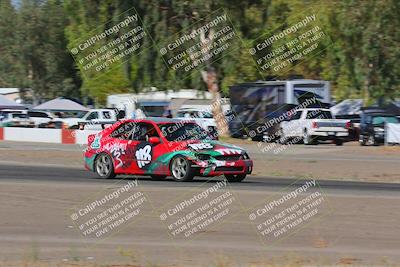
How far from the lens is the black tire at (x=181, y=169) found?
20281mm

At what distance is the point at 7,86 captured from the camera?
294ft

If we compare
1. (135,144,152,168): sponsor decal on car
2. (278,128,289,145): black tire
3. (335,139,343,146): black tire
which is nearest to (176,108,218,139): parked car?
(278,128,289,145): black tire

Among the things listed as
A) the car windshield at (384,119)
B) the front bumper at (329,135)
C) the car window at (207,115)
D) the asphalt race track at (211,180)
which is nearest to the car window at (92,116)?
the car window at (207,115)

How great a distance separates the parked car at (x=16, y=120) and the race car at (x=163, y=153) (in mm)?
31809

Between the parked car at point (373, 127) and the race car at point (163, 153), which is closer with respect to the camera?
the race car at point (163, 153)

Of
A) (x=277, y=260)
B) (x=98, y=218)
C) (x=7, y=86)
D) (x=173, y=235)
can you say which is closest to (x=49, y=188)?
(x=98, y=218)

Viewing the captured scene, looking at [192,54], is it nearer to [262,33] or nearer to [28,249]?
[262,33]

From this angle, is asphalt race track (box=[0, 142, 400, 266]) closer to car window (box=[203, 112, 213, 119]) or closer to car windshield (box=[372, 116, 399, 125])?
car windshield (box=[372, 116, 399, 125])

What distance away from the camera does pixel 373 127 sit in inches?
1663

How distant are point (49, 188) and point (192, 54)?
23417 millimetres

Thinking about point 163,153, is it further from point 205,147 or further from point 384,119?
point 384,119

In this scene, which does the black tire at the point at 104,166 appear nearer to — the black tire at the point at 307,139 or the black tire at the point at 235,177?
the black tire at the point at 235,177

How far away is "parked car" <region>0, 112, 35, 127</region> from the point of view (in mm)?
53125

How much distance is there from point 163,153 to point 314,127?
76.5ft
